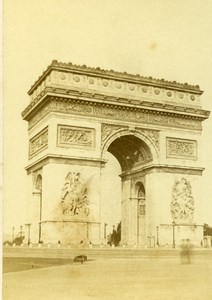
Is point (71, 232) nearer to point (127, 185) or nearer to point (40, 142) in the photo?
point (40, 142)

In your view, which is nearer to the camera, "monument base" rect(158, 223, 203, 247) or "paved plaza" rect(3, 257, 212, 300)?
"paved plaza" rect(3, 257, 212, 300)

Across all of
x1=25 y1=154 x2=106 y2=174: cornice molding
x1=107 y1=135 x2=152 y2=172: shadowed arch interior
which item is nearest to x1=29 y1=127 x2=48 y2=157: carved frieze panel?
x1=25 y1=154 x2=106 y2=174: cornice molding

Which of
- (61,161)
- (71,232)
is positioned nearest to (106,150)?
(61,161)

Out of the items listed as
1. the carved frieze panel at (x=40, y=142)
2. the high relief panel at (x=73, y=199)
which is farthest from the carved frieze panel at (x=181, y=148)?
→ the carved frieze panel at (x=40, y=142)

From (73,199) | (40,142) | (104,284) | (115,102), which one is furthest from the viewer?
(115,102)

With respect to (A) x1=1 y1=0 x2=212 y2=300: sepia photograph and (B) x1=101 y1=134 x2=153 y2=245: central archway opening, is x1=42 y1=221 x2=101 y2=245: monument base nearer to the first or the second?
(A) x1=1 y1=0 x2=212 y2=300: sepia photograph

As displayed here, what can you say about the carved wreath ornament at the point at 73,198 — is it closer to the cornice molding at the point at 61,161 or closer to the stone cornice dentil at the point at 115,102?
the cornice molding at the point at 61,161
